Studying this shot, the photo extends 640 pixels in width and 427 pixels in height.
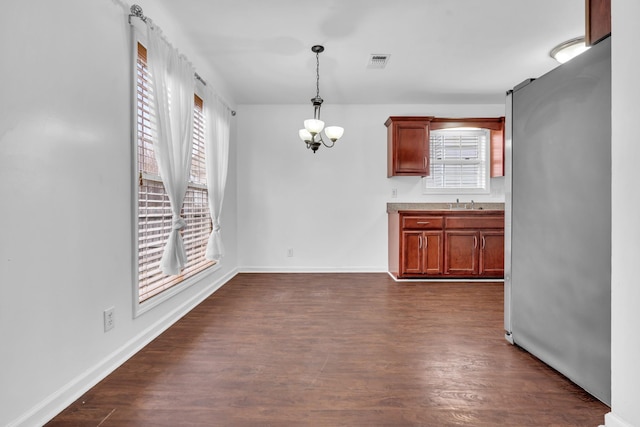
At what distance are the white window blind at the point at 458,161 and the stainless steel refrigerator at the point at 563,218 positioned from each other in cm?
261

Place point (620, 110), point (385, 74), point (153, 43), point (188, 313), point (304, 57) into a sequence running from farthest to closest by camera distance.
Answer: point (385, 74) < point (304, 57) < point (188, 313) < point (153, 43) < point (620, 110)

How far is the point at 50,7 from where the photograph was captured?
4.68 ft

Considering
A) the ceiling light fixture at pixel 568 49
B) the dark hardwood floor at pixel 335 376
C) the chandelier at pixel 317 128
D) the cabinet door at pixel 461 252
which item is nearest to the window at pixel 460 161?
the cabinet door at pixel 461 252

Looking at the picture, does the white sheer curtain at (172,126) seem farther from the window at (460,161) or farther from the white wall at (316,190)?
the window at (460,161)

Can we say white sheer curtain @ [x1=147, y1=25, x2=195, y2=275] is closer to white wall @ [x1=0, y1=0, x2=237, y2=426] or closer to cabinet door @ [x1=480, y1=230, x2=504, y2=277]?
white wall @ [x1=0, y1=0, x2=237, y2=426]

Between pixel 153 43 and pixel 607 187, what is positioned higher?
pixel 153 43

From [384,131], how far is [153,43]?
327cm

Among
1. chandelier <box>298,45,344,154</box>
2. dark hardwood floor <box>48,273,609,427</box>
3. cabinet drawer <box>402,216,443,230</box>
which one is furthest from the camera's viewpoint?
cabinet drawer <box>402,216,443,230</box>

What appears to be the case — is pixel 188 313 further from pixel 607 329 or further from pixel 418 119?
pixel 418 119

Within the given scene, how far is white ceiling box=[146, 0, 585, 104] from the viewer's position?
2408 millimetres

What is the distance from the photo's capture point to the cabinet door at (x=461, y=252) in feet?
13.5

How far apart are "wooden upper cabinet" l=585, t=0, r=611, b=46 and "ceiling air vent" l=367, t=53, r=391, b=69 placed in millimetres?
1839

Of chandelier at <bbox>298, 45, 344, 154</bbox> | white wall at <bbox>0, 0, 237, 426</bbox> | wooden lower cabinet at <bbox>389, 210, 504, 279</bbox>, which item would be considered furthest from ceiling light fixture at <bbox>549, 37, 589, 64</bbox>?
white wall at <bbox>0, 0, 237, 426</bbox>

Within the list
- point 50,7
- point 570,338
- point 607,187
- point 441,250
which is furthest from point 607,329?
point 50,7
